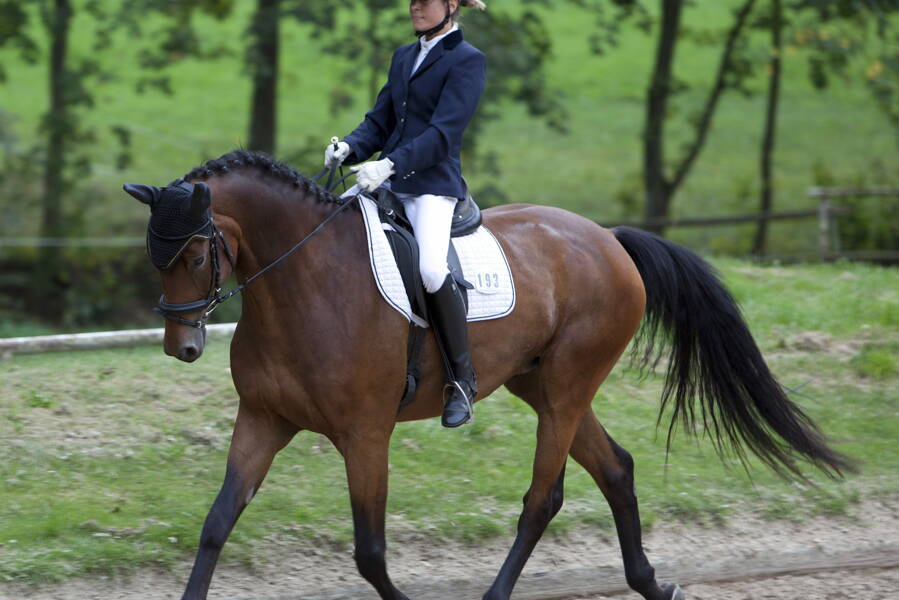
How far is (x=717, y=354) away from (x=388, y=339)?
85.9 inches

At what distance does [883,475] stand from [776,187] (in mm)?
16963

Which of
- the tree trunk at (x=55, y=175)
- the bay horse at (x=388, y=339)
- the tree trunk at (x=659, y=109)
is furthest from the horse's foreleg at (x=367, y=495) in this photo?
the tree trunk at (x=659, y=109)

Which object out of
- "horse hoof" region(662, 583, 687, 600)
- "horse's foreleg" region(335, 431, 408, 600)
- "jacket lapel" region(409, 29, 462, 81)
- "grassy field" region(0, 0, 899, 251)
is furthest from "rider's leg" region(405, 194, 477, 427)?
"grassy field" region(0, 0, 899, 251)

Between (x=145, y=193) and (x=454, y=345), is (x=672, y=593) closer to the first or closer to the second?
(x=454, y=345)

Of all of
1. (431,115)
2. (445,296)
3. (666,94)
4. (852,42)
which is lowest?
(445,296)

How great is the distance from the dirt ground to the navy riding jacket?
A: 1.95 metres

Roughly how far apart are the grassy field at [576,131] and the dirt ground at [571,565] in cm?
1301

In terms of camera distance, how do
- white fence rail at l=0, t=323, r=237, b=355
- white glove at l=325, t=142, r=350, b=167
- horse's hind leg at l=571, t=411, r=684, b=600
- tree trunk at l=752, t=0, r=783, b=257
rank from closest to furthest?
1. white glove at l=325, t=142, r=350, b=167
2. horse's hind leg at l=571, t=411, r=684, b=600
3. white fence rail at l=0, t=323, r=237, b=355
4. tree trunk at l=752, t=0, r=783, b=257

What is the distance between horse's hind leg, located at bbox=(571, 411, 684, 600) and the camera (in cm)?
540

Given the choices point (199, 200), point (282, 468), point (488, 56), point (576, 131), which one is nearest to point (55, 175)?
point (488, 56)

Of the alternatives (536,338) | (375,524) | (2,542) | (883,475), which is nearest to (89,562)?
(2,542)

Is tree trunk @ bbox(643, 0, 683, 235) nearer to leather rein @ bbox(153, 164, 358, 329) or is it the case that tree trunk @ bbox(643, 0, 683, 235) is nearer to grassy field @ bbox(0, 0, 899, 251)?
grassy field @ bbox(0, 0, 899, 251)

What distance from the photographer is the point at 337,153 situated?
4.83 m

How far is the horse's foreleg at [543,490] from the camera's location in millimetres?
5254
